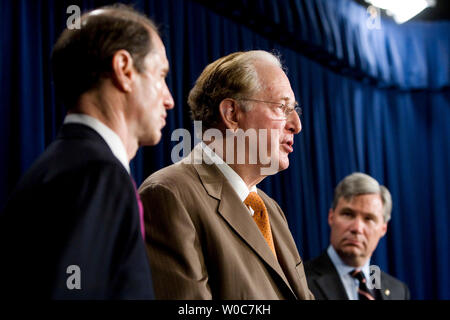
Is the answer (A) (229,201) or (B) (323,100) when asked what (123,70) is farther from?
(B) (323,100)

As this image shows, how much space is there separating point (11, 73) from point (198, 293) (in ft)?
4.20

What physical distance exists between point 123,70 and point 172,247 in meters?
0.44

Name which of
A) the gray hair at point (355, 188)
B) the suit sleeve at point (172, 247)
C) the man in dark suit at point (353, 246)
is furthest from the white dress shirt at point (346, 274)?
the suit sleeve at point (172, 247)

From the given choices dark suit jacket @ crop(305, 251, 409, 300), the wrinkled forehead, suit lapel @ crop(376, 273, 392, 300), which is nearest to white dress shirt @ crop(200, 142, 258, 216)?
the wrinkled forehead

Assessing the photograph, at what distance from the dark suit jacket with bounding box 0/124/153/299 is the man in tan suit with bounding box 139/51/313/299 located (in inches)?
14.3

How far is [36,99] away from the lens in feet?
6.81

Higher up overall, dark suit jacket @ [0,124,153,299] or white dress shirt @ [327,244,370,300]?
dark suit jacket @ [0,124,153,299]

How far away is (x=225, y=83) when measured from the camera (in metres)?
1.67

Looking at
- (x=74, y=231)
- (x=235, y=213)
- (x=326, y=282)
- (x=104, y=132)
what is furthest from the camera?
(x=326, y=282)

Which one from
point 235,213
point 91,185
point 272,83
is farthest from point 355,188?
point 91,185

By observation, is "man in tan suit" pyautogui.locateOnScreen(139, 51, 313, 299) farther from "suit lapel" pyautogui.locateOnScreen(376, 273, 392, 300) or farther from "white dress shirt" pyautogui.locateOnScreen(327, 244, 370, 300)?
"suit lapel" pyautogui.locateOnScreen(376, 273, 392, 300)

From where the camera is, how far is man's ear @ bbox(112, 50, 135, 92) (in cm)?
102

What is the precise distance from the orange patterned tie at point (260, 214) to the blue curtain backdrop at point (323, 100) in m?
0.93
